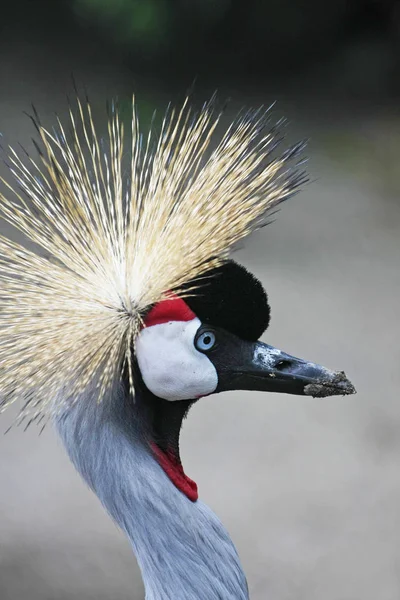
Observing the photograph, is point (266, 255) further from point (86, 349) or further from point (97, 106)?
point (86, 349)

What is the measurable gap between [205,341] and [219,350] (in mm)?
24

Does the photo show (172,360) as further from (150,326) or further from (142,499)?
(142,499)

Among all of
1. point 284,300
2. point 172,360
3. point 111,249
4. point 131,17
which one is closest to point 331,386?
point 172,360

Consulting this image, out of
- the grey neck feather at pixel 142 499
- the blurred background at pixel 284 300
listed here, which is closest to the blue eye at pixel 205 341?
the grey neck feather at pixel 142 499

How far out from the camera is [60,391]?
37.9 inches

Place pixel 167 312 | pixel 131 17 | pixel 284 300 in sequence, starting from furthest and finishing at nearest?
1. pixel 131 17
2. pixel 284 300
3. pixel 167 312

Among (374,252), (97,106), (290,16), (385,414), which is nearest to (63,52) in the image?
(97,106)

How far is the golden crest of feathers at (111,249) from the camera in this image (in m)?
0.94

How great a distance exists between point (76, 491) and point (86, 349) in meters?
1.27

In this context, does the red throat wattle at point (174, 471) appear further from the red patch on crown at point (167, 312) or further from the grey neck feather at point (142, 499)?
the red patch on crown at point (167, 312)

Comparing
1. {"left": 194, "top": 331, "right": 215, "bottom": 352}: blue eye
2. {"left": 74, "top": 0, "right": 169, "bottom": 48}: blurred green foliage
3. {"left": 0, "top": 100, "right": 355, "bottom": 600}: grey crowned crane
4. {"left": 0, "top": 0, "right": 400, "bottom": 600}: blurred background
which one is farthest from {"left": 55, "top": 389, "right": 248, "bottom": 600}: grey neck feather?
{"left": 74, "top": 0, "right": 169, "bottom": 48}: blurred green foliage

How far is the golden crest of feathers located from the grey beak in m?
0.12

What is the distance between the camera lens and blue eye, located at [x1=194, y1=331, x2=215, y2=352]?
3.17 ft

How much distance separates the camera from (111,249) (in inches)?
38.5
